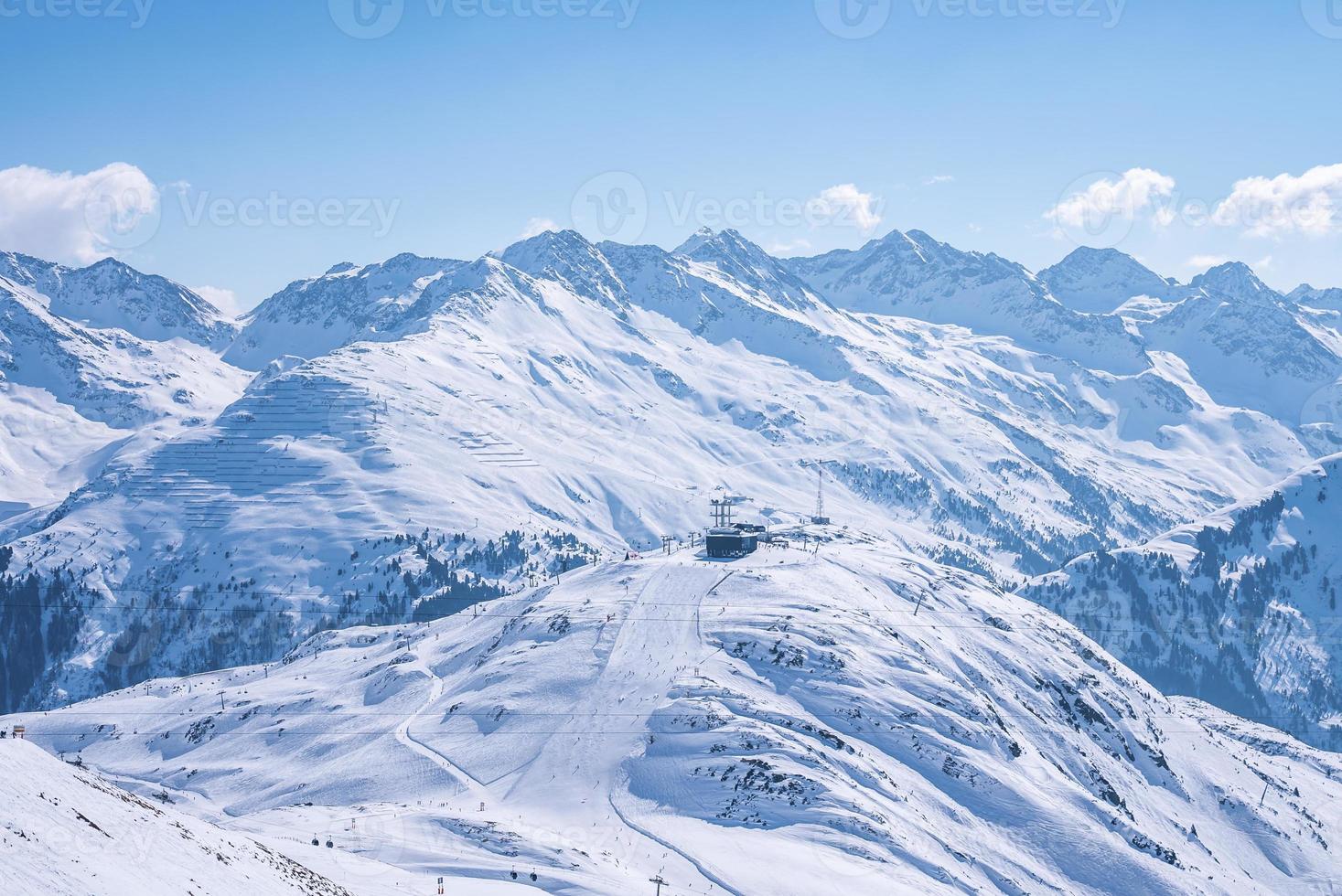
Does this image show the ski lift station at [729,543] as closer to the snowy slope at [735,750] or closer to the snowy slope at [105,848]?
the snowy slope at [735,750]

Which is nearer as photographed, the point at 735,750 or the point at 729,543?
the point at 735,750

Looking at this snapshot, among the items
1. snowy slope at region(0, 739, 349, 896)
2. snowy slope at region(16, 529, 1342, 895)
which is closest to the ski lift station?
snowy slope at region(16, 529, 1342, 895)

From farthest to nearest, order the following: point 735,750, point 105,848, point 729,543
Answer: point 729,543 < point 735,750 < point 105,848

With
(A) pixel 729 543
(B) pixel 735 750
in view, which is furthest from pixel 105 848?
(A) pixel 729 543

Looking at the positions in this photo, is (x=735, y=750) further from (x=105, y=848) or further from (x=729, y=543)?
(x=729, y=543)

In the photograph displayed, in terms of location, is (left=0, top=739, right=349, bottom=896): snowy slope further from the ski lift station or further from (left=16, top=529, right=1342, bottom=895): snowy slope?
the ski lift station

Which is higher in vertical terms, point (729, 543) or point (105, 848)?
point (729, 543)

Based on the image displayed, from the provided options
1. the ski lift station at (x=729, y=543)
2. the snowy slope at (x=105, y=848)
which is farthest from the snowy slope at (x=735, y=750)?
the snowy slope at (x=105, y=848)
